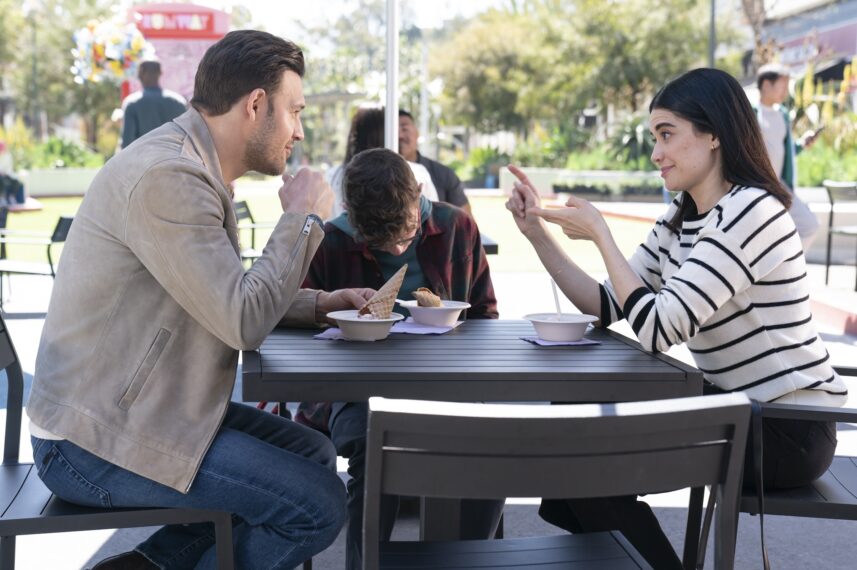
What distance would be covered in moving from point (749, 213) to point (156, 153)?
1384 millimetres

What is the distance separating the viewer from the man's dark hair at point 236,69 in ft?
7.91

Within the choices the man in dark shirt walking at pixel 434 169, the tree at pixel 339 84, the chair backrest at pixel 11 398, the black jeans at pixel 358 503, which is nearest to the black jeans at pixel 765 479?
the black jeans at pixel 358 503

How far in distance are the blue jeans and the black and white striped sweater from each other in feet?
2.81

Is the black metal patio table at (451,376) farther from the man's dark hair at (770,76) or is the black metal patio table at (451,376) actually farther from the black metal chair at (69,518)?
the man's dark hair at (770,76)

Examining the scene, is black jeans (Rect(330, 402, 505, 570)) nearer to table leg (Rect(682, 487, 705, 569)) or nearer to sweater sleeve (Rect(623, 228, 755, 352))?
table leg (Rect(682, 487, 705, 569))

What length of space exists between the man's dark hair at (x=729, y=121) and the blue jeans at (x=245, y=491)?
4.17 ft

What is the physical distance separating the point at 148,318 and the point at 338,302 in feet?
2.58

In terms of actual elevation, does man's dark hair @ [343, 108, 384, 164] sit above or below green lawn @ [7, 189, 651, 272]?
above

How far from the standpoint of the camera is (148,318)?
7.37 feet

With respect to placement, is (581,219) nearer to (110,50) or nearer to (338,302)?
(338,302)

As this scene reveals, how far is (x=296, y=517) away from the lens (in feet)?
7.54

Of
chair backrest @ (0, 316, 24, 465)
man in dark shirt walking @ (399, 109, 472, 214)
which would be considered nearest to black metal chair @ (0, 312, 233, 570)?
chair backrest @ (0, 316, 24, 465)

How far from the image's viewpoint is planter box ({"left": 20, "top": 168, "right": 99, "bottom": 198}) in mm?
27203

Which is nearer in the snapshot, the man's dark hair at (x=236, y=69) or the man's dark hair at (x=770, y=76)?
the man's dark hair at (x=236, y=69)
